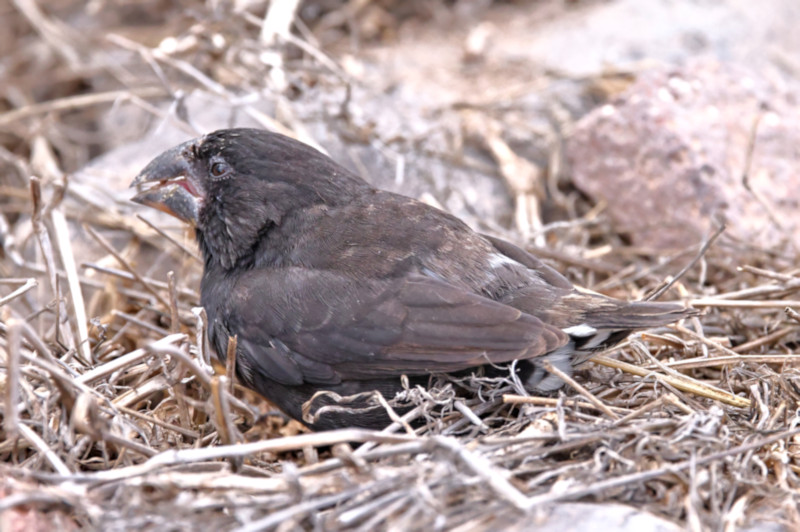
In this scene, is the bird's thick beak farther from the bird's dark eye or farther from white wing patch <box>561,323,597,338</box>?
white wing patch <box>561,323,597,338</box>

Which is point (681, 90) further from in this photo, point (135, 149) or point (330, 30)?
point (135, 149)

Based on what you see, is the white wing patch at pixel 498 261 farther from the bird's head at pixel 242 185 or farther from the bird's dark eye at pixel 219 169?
the bird's dark eye at pixel 219 169

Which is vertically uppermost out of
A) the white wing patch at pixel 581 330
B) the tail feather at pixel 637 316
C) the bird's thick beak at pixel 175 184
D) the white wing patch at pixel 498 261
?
the bird's thick beak at pixel 175 184

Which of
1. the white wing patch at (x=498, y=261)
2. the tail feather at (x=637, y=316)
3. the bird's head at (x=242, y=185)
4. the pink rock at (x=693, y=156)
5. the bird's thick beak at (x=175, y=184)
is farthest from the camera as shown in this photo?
the pink rock at (x=693, y=156)

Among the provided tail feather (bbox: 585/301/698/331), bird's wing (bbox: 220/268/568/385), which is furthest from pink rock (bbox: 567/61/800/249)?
bird's wing (bbox: 220/268/568/385)

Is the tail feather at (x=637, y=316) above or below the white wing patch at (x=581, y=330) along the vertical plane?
above

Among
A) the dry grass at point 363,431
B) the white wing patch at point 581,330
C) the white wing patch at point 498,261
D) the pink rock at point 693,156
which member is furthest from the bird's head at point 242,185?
the pink rock at point 693,156

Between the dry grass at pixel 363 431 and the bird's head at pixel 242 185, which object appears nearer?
the dry grass at pixel 363 431

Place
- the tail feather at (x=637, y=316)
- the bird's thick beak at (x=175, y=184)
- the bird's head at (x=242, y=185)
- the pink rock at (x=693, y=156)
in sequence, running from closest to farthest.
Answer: the tail feather at (x=637, y=316)
the bird's head at (x=242, y=185)
the bird's thick beak at (x=175, y=184)
the pink rock at (x=693, y=156)
